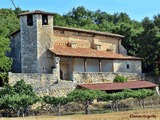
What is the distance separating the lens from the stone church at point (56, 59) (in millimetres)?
51656

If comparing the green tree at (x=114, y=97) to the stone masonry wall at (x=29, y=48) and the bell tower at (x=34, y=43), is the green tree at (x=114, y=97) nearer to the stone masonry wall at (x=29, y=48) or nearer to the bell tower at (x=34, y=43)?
the bell tower at (x=34, y=43)

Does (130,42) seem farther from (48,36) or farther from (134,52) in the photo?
(48,36)

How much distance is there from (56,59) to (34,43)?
12.4 ft

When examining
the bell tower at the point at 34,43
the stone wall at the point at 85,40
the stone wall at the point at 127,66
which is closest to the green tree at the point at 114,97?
the bell tower at the point at 34,43

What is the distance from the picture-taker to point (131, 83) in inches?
2207

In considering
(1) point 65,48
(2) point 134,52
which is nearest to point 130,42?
(2) point 134,52

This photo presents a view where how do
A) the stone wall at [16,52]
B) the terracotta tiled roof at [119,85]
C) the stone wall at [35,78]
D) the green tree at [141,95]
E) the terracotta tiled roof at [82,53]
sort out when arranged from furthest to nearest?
the stone wall at [16,52] → the terracotta tiled roof at [82,53] → the terracotta tiled roof at [119,85] → the stone wall at [35,78] → the green tree at [141,95]

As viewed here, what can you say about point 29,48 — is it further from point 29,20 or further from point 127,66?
point 127,66

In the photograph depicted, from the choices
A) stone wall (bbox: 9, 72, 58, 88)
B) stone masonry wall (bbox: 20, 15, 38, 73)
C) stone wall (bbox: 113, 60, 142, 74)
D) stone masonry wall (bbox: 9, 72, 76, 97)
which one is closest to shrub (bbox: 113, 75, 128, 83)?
stone wall (bbox: 113, 60, 142, 74)

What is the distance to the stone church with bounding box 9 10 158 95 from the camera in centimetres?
5166

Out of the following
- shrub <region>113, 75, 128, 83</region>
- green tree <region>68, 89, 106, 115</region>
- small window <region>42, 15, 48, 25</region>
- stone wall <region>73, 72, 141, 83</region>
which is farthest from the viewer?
shrub <region>113, 75, 128, 83</region>

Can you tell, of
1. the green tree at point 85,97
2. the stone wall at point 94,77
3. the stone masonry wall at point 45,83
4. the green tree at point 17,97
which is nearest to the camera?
the green tree at point 17,97

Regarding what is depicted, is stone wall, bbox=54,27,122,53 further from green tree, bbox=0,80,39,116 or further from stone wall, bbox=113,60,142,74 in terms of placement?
green tree, bbox=0,80,39,116

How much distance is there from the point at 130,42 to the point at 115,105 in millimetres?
26646
